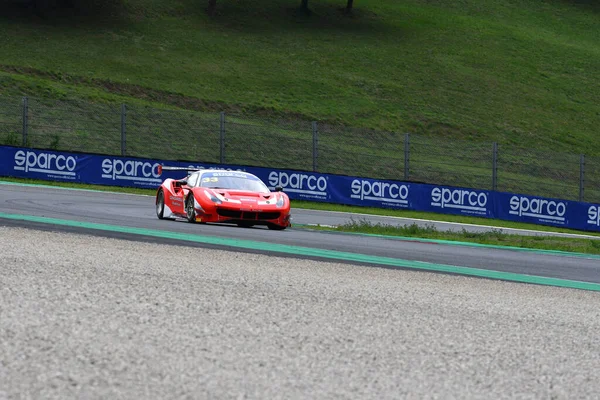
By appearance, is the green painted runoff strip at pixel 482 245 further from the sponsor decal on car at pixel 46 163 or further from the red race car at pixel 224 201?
the sponsor decal on car at pixel 46 163

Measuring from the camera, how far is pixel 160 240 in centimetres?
1320

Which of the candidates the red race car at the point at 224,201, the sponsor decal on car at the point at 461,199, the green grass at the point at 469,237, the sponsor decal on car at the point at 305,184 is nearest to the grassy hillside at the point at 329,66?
the sponsor decal on car at the point at 461,199

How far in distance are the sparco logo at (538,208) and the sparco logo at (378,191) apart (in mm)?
3775

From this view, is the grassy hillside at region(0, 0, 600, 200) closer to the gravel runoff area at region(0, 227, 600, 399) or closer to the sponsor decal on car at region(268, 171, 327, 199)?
the sponsor decal on car at region(268, 171, 327, 199)

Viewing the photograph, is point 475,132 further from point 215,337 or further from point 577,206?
point 215,337

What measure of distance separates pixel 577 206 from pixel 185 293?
25320 millimetres

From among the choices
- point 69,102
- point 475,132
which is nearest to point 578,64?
point 475,132

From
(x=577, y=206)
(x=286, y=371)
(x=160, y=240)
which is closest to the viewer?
(x=286, y=371)

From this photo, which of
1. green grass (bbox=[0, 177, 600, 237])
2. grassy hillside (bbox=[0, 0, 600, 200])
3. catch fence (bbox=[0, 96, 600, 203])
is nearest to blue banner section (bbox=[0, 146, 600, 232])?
green grass (bbox=[0, 177, 600, 237])

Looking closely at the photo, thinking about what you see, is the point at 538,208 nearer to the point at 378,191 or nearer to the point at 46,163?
the point at 378,191

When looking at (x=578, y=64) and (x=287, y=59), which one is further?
(x=578, y=64)

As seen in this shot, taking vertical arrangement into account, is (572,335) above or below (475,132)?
below

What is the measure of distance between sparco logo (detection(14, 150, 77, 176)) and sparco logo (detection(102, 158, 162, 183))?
95 centimetres

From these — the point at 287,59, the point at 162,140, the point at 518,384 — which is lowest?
the point at 518,384
